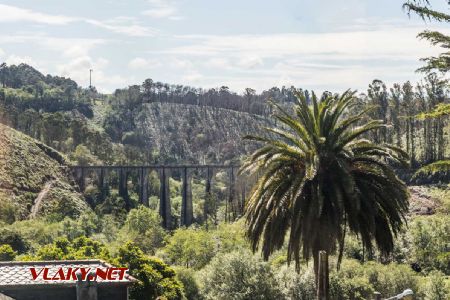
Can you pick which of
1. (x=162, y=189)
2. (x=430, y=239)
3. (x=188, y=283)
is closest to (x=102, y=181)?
(x=162, y=189)

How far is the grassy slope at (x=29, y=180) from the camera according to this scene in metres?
117

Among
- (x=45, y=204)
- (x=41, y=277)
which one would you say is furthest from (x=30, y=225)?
(x=41, y=277)

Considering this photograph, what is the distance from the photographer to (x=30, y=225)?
9600cm

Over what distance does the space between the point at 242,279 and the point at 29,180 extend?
9322 cm

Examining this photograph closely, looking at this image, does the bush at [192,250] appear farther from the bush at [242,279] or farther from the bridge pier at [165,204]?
the bridge pier at [165,204]

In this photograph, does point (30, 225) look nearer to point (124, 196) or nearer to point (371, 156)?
point (124, 196)

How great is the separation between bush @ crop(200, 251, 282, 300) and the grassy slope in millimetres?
70470

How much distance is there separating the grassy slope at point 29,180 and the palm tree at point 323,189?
91312 millimetres

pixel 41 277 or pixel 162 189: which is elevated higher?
pixel 41 277

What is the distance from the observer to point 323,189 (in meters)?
19.8

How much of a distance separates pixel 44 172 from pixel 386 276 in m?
97.1

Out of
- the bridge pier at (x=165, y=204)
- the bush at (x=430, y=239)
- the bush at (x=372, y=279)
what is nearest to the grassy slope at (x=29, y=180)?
the bridge pier at (x=165, y=204)

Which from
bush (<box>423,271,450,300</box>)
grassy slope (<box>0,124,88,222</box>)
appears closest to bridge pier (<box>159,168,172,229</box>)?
grassy slope (<box>0,124,88,222</box>)

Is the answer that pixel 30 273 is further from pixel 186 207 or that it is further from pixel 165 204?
pixel 165 204
